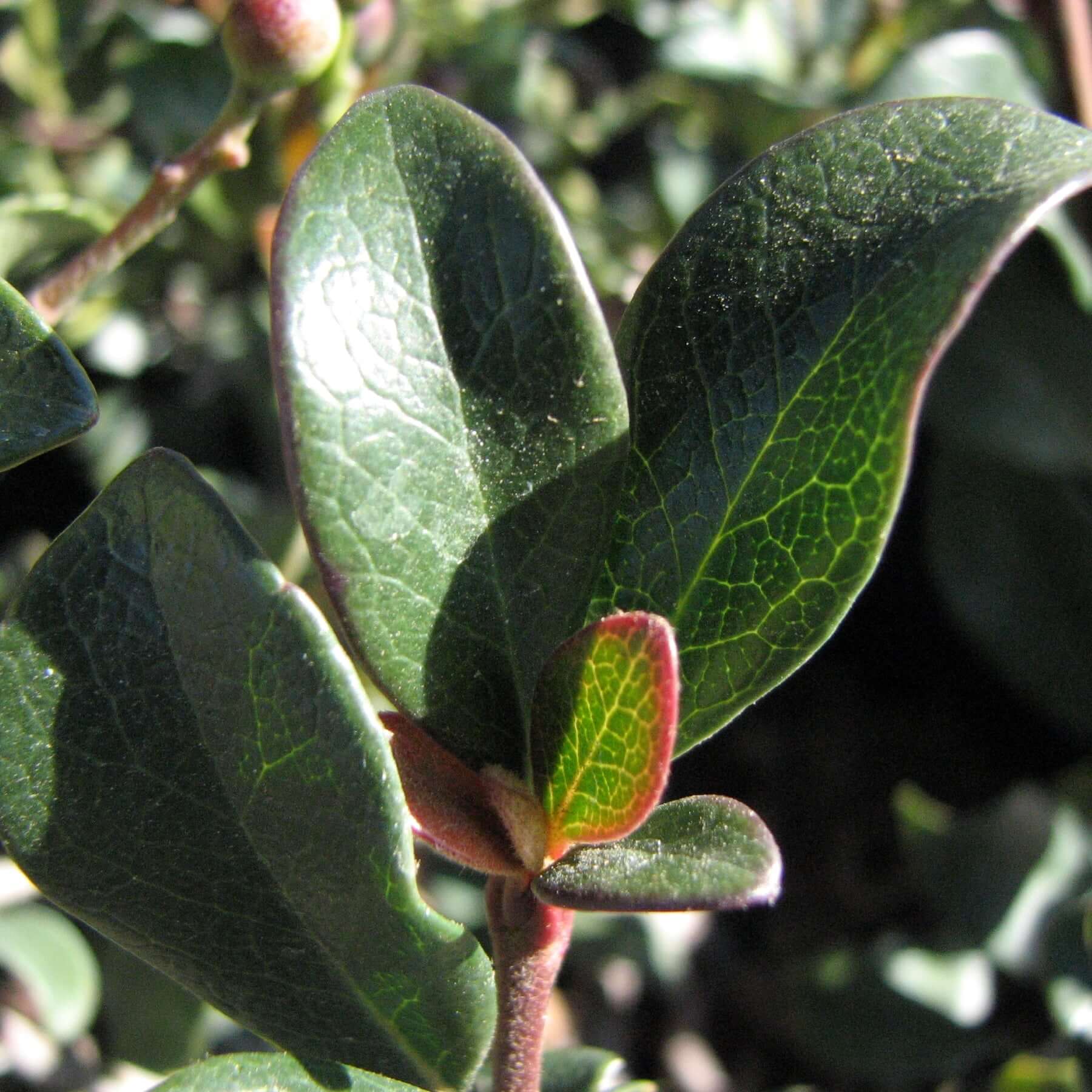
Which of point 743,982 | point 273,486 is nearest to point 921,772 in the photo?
point 743,982

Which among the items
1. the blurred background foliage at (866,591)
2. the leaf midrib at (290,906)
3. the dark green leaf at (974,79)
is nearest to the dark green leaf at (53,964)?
the blurred background foliage at (866,591)

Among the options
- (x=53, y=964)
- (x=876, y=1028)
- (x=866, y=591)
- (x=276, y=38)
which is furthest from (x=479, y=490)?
(x=866, y=591)

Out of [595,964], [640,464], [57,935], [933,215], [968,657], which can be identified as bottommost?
[595,964]

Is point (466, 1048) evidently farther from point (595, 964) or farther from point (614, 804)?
point (595, 964)

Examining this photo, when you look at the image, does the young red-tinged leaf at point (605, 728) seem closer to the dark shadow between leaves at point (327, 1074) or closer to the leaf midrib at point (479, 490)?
the leaf midrib at point (479, 490)

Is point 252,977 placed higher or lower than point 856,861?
higher

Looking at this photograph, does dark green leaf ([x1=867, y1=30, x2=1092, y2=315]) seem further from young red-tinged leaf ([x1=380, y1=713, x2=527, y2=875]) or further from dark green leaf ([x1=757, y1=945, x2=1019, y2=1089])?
young red-tinged leaf ([x1=380, y1=713, x2=527, y2=875])
